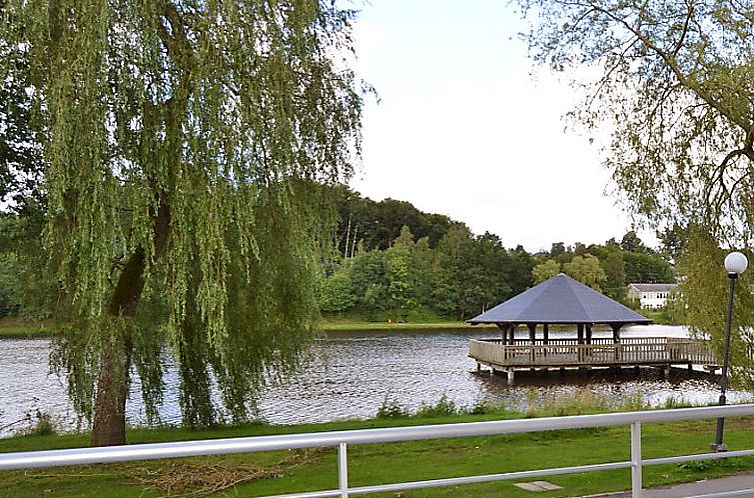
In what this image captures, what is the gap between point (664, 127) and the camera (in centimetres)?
1111

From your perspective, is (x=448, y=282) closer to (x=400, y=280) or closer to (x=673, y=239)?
(x=400, y=280)

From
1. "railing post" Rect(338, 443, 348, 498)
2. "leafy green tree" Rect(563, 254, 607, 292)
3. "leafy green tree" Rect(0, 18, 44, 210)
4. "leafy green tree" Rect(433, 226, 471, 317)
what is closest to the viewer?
"railing post" Rect(338, 443, 348, 498)

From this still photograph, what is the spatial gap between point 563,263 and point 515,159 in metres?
32.0

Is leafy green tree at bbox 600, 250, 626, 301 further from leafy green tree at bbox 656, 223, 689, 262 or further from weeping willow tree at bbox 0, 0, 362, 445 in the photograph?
weeping willow tree at bbox 0, 0, 362, 445

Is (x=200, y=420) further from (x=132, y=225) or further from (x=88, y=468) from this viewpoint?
(x=132, y=225)

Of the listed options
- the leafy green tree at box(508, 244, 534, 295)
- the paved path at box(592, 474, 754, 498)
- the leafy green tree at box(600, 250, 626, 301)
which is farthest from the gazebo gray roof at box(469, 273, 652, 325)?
the paved path at box(592, 474, 754, 498)

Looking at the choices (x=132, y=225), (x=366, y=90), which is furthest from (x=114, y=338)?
(x=366, y=90)

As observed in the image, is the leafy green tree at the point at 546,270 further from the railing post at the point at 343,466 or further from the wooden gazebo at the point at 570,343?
the railing post at the point at 343,466

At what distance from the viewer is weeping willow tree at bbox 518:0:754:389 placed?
10898 millimetres

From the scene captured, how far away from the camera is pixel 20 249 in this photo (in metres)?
9.75

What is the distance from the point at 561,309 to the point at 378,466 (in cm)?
2109

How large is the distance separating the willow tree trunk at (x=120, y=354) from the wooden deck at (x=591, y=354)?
64.9 feet

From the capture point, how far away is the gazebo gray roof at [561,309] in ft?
93.3

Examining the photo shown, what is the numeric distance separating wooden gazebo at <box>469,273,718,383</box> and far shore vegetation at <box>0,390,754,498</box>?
15559 millimetres
